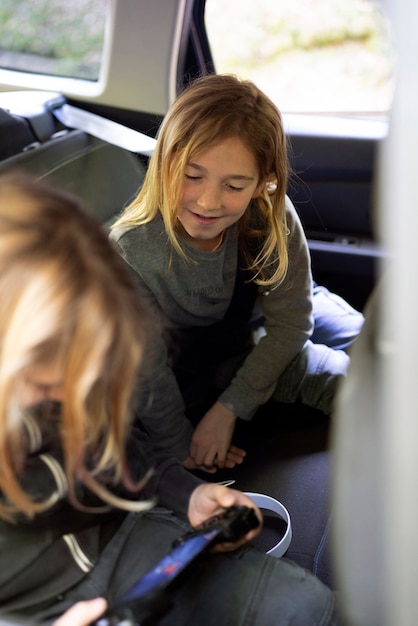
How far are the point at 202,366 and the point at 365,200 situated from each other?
2.41 feet

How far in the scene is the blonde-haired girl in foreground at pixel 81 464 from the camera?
686 millimetres

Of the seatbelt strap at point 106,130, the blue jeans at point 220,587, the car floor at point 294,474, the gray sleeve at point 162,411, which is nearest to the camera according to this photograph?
the blue jeans at point 220,587

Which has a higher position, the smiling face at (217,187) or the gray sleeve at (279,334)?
the smiling face at (217,187)

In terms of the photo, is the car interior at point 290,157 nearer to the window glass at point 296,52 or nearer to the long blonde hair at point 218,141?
the window glass at point 296,52

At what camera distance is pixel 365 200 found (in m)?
1.94

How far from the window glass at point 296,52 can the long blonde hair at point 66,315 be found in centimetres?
101

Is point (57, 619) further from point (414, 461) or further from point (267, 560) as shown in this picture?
point (414, 461)

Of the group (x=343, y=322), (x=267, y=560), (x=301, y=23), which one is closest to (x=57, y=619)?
(x=267, y=560)

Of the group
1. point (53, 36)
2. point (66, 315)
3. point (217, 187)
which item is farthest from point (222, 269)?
point (53, 36)

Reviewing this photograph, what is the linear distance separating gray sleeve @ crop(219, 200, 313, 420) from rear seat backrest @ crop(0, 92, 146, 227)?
40 centimetres

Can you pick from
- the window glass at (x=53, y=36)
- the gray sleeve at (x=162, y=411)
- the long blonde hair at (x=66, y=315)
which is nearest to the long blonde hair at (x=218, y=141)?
the gray sleeve at (x=162, y=411)

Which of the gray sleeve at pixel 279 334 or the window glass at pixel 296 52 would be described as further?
the window glass at pixel 296 52

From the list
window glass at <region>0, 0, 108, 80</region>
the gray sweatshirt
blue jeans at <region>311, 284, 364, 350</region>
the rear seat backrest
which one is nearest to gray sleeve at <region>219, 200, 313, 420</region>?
→ the gray sweatshirt

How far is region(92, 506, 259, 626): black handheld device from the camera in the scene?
0.75 metres
